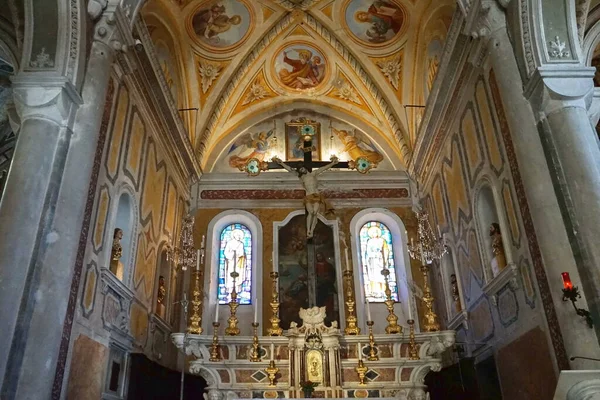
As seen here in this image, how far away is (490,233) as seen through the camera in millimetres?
8711

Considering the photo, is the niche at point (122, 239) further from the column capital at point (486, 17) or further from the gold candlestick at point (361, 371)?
the column capital at point (486, 17)

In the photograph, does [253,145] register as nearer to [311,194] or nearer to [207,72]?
[207,72]

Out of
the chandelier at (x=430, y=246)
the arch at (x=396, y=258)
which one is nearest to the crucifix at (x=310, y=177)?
the arch at (x=396, y=258)

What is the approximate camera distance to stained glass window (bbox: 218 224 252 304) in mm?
13172

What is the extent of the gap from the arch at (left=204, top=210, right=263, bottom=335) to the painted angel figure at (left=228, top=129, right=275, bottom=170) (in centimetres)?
192

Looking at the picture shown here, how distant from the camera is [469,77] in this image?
9.36 metres

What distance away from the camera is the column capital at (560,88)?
21.6ft

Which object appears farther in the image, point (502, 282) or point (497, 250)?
point (497, 250)

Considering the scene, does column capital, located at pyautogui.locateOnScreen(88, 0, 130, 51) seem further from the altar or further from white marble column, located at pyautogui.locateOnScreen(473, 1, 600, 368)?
white marble column, located at pyautogui.locateOnScreen(473, 1, 600, 368)

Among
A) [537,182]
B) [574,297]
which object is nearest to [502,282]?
[537,182]

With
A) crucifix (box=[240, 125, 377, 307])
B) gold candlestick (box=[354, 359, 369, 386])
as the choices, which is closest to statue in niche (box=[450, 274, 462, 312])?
crucifix (box=[240, 125, 377, 307])

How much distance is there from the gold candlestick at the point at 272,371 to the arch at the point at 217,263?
4.11 meters

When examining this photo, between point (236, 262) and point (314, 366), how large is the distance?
5.83 metres

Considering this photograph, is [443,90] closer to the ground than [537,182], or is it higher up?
higher up
